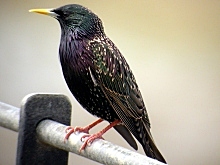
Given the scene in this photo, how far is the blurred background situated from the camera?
2213 mm

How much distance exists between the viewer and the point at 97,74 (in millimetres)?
1054

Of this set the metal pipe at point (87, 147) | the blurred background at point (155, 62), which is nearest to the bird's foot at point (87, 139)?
the metal pipe at point (87, 147)

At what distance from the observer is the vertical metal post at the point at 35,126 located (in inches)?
33.6

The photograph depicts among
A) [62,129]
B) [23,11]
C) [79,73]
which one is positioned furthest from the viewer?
[23,11]

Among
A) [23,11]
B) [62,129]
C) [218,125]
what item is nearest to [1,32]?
[23,11]

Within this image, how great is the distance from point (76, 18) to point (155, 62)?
127 cm

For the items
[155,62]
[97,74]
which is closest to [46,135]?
[97,74]

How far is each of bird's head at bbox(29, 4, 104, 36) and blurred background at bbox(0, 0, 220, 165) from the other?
114cm

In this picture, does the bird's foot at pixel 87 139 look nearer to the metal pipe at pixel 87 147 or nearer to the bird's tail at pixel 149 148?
the metal pipe at pixel 87 147

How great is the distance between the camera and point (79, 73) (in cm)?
103

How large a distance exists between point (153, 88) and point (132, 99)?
3.95 feet

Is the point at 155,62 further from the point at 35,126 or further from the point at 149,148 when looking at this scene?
the point at 35,126

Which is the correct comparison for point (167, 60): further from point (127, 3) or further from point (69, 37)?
point (69, 37)

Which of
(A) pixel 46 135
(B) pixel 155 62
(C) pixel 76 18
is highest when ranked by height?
(C) pixel 76 18
